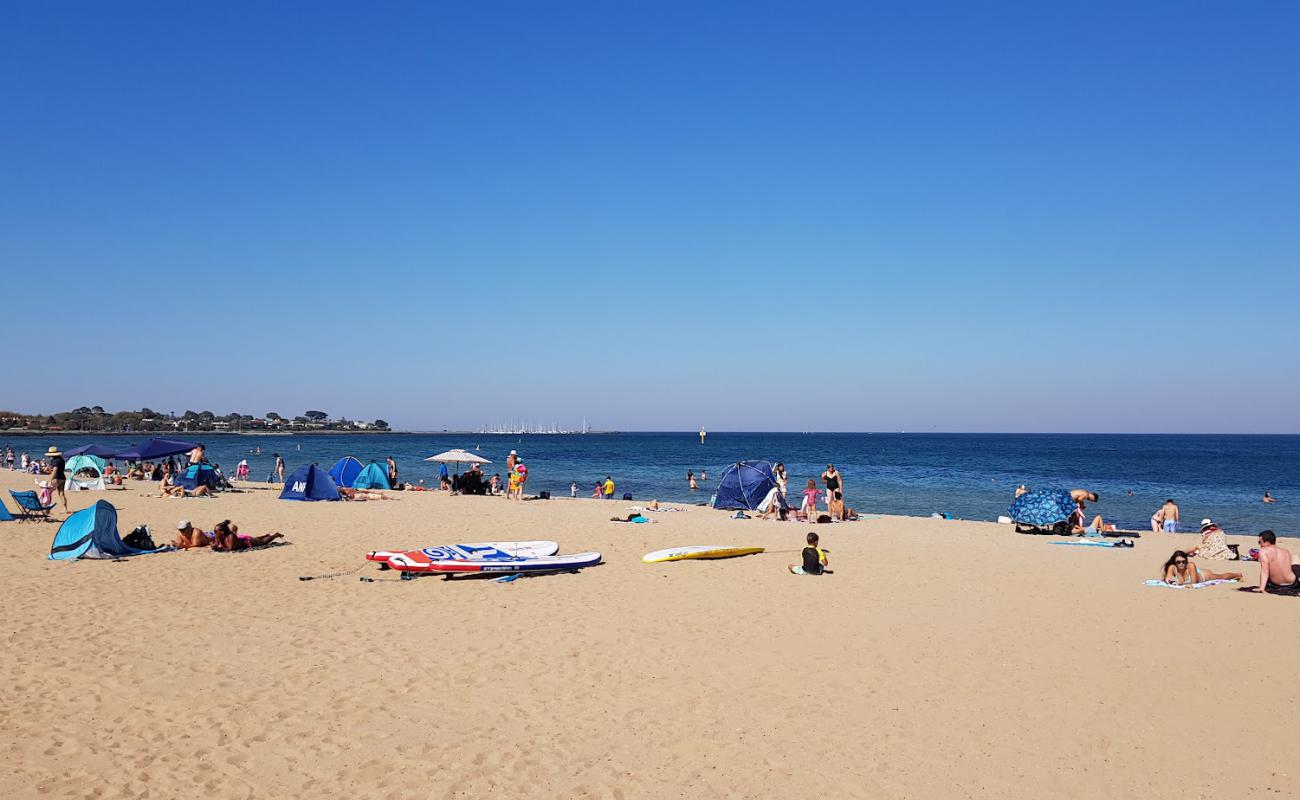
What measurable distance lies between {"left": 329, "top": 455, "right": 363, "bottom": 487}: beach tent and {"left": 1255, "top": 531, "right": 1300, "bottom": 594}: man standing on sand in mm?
26874

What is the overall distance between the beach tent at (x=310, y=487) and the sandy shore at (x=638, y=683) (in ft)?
37.5

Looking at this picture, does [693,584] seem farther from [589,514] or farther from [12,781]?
[589,514]

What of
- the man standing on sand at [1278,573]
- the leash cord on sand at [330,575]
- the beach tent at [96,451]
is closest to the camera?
the man standing on sand at [1278,573]

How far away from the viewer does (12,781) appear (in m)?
5.36

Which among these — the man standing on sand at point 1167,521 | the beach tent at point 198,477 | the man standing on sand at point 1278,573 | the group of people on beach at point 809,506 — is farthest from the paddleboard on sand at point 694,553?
the beach tent at point 198,477

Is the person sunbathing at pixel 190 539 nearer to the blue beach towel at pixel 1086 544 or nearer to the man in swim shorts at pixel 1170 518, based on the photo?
the blue beach towel at pixel 1086 544

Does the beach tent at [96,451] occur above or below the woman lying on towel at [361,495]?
above

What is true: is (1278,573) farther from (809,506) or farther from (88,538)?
(88,538)

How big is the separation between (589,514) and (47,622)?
46.6ft

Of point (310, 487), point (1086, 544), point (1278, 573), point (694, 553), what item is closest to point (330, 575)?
point (694, 553)

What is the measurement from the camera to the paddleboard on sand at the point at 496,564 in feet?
41.5

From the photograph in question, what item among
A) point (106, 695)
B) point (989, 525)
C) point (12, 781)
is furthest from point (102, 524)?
point (989, 525)

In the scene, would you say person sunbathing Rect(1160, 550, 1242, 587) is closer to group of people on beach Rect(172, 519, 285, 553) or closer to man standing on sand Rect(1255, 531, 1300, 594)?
man standing on sand Rect(1255, 531, 1300, 594)

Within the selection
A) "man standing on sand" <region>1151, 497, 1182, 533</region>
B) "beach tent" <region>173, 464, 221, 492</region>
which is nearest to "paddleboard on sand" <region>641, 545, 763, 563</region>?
"man standing on sand" <region>1151, 497, 1182, 533</region>
